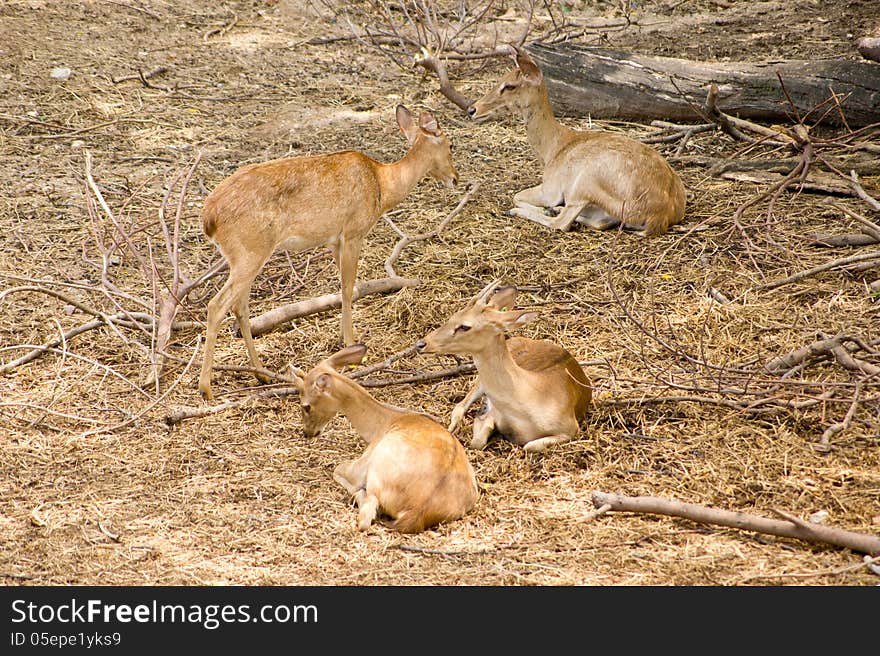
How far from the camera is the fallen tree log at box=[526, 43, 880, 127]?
9594 mm

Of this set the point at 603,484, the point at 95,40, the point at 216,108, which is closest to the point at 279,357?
the point at 603,484

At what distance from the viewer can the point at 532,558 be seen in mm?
4648

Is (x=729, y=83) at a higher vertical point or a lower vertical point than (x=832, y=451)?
higher

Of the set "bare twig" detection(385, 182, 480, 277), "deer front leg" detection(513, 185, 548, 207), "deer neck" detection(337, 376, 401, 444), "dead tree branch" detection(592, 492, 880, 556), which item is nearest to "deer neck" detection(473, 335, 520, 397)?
"deer neck" detection(337, 376, 401, 444)

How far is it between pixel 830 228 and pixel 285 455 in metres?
4.61

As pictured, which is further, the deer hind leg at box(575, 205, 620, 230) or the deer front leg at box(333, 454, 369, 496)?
the deer hind leg at box(575, 205, 620, 230)

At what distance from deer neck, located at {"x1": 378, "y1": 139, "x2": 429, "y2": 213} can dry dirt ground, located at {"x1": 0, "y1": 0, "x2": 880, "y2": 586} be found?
26.7 inches

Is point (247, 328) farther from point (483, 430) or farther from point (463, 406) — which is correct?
point (483, 430)

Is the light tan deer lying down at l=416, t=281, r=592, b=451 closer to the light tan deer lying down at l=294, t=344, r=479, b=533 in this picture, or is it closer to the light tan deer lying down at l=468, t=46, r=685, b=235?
the light tan deer lying down at l=294, t=344, r=479, b=533

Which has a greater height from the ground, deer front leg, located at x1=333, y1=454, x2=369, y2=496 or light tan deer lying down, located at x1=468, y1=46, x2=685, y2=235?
light tan deer lying down, located at x1=468, y1=46, x2=685, y2=235

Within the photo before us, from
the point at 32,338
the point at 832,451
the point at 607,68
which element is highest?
the point at 607,68

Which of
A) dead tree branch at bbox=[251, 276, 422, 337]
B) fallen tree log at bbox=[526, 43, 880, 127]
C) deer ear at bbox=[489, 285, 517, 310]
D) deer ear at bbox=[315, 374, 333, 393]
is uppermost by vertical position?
fallen tree log at bbox=[526, 43, 880, 127]

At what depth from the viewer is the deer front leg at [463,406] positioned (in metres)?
5.98
